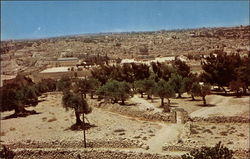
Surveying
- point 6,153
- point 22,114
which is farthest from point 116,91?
point 6,153

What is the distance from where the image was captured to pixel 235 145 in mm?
24766

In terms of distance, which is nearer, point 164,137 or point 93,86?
point 164,137

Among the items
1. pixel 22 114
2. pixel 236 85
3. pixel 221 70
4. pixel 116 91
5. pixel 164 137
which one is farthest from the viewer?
pixel 221 70

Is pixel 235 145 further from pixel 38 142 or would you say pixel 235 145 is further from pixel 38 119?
pixel 38 119

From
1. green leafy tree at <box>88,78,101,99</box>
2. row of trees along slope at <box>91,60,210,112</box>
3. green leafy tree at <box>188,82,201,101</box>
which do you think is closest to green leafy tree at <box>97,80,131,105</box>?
row of trees along slope at <box>91,60,210,112</box>

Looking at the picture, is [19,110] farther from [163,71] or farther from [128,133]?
[163,71]

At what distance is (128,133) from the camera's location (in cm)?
2977

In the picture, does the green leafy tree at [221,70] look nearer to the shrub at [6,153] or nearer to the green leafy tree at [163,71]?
the green leafy tree at [163,71]

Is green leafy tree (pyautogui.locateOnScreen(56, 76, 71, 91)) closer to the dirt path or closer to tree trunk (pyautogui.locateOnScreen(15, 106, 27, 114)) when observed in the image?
tree trunk (pyautogui.locateOnScreen(15, 106, 27, 114))

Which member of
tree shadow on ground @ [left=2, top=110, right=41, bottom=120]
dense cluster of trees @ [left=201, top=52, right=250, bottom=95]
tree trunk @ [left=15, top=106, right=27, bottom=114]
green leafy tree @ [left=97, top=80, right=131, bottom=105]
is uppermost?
dense cluster of trees @ [left=201, top=52, right=250, bottom=95]

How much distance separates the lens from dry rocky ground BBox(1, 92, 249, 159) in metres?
25.5

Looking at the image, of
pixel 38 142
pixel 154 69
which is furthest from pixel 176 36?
pixel 38 142

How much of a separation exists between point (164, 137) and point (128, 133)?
2930 mm

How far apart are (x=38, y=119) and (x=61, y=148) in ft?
36.5
